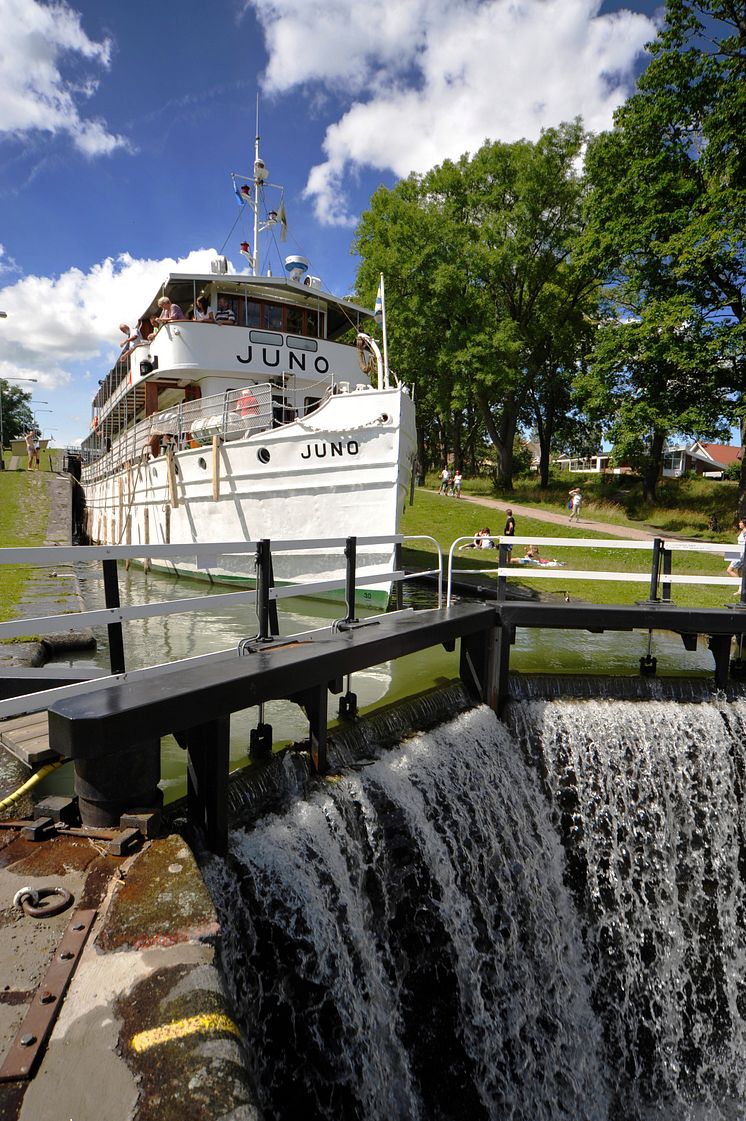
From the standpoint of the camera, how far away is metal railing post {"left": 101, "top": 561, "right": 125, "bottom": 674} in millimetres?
3691

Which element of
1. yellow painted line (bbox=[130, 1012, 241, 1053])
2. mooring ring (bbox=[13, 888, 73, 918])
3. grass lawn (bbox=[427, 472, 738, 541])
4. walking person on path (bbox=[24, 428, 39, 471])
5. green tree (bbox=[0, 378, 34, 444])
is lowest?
yellow painted line (bbox=[130, 1012, 241, 1053])

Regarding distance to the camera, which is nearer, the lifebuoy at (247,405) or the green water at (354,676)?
the green water at (354,676)

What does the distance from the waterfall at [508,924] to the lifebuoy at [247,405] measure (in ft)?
30.4

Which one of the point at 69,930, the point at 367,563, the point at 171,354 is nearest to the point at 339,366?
the point at 171,354

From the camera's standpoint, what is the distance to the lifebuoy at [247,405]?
525 inches

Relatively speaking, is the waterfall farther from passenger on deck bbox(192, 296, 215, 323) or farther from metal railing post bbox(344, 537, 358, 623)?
passenger on deck bbox(192, 296, 215, 323)

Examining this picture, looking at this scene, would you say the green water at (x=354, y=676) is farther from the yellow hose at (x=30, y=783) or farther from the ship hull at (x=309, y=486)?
the ship hull at (x=309, y=486)

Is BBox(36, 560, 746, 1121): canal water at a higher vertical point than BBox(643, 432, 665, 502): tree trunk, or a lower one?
lower

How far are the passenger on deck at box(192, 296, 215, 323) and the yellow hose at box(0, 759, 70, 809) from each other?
13.5m

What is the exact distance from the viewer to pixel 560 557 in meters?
18.6

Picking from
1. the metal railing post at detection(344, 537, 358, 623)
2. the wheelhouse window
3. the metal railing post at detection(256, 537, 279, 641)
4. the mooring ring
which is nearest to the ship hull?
the wheelhouse window

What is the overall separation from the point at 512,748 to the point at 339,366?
499 inches

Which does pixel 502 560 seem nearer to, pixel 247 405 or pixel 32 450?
pixel 247 405

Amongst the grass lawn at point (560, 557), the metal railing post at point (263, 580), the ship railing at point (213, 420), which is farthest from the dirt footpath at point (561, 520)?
the metal railing post at point (263, 580)
